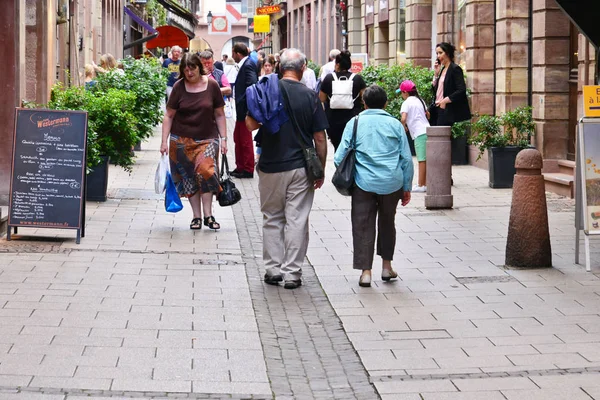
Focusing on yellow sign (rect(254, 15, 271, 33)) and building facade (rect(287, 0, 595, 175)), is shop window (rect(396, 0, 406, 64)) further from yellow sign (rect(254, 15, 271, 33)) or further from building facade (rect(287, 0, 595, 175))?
yellow sign (rect(254, 15, 271, 33))

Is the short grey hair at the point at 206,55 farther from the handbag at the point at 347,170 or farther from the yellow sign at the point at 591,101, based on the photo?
the yellow sign at the point at 591,101

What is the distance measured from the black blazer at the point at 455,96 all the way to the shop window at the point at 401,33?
37.4 feet

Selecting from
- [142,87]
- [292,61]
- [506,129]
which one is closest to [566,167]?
[506,129]

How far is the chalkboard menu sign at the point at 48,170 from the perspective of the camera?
33.9 feet

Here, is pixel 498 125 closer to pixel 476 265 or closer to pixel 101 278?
pixel 476 265

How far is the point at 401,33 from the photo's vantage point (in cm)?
2777

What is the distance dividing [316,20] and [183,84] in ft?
115

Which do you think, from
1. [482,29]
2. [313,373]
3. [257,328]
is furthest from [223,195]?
[482,29]

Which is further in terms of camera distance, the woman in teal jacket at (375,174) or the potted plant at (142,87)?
the potted plant at (142,87)

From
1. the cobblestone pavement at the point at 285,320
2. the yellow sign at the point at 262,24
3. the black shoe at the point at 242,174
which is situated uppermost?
the yellow sign at the point at 262,24

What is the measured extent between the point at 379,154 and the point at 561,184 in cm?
644

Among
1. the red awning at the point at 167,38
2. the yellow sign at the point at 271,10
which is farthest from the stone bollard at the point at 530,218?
the yellow sign at the point at 271,10

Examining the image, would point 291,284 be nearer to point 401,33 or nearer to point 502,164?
point 502,164

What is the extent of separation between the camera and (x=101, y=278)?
8836 millimetres
